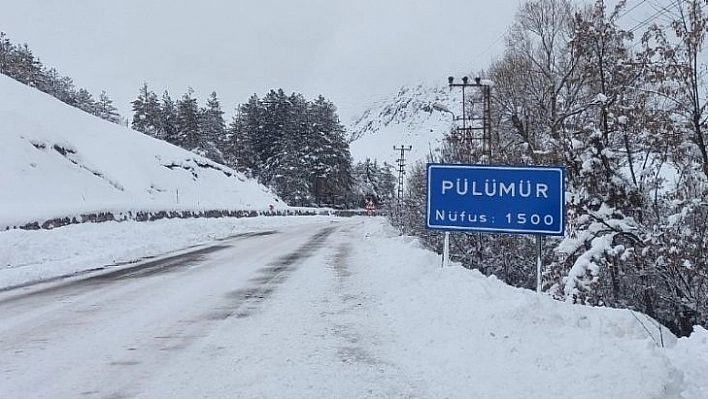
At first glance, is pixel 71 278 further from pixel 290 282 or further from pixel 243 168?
pixel 243 168

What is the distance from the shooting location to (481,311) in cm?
678

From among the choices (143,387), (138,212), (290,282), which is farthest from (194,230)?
(143,387)

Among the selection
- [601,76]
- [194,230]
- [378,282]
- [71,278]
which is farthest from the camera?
[194,230]

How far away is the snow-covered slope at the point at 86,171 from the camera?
29.7 metres

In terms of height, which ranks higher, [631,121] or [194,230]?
[631,121]

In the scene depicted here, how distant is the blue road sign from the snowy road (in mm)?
2293

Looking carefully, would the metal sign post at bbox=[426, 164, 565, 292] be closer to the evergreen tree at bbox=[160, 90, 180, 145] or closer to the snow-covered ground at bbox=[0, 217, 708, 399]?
the snow-covered ground at bbox=[0, 217, 708, 399]

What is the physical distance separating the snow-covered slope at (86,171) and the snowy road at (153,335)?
9.78 m

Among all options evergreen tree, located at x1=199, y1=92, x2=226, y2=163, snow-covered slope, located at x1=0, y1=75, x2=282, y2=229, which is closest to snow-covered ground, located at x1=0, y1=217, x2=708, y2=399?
snow-covered slope, located at x1=0, y1=75, x2=282, y2=229

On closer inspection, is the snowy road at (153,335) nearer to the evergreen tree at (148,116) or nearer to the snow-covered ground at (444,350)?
the snow-covered ground at (444,350)

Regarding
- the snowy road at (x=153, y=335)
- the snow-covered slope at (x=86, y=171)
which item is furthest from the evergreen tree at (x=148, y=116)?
the snowy road at (x=153, y=335)

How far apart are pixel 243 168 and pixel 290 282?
80040 mm

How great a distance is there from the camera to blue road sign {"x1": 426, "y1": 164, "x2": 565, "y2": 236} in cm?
816

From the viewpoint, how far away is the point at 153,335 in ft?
23.2
